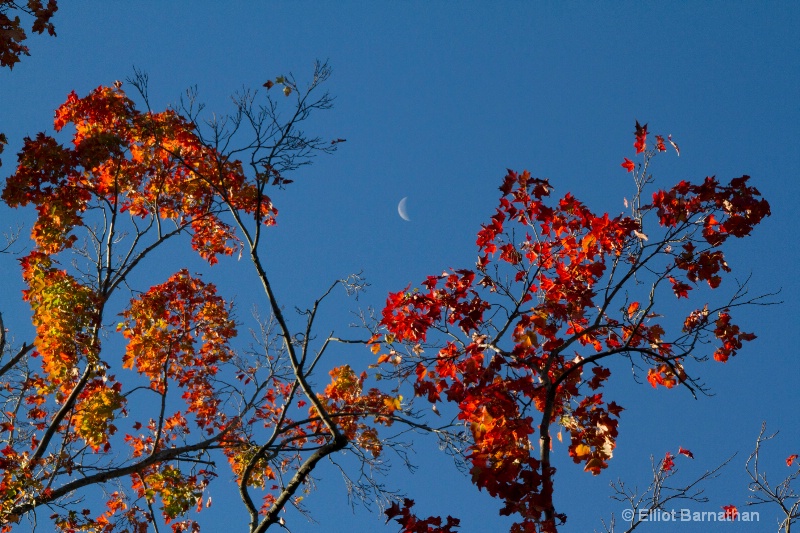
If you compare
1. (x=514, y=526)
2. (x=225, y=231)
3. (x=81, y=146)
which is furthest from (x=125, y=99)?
(x=514, y=526)

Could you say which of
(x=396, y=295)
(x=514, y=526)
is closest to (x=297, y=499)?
(x=396, y=295)

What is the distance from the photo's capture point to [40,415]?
35.4 ft

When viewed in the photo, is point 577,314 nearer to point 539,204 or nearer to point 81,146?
point 539,204

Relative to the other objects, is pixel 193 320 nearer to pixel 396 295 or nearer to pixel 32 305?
pixel 32 305

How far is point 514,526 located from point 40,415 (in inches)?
306

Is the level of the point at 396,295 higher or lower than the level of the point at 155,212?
lower

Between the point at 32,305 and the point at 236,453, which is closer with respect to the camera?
the point at 32,305

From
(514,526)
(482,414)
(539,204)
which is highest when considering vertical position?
(539,204)

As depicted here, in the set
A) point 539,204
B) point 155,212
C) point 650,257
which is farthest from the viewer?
point 155,212

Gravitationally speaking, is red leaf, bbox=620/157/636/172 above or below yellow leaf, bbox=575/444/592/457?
above

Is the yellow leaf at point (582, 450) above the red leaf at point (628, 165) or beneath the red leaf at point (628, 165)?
beneath

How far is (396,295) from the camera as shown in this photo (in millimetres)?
7312

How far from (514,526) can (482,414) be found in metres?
0.94

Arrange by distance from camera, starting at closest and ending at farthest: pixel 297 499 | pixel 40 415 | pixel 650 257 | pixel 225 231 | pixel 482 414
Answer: pixel 482 414 → pixel 650 257 → pixel 297 499 → pixel 40 415 → pixel 225 231
